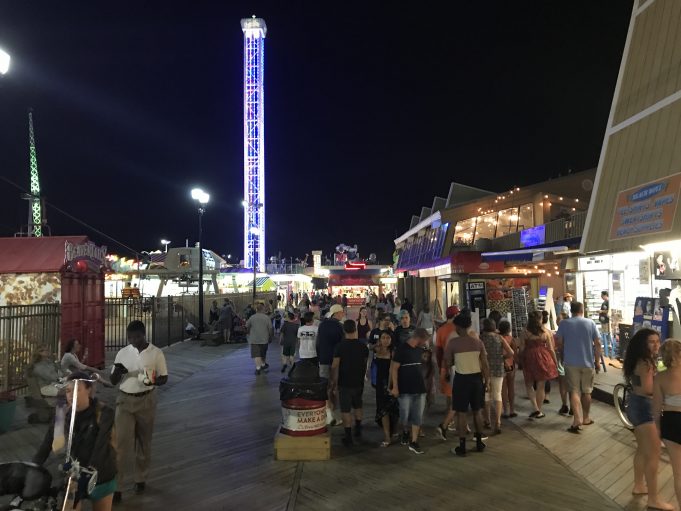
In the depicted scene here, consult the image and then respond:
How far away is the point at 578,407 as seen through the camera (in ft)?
22.5

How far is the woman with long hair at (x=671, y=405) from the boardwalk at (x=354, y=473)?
81 cm

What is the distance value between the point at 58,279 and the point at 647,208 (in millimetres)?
11568

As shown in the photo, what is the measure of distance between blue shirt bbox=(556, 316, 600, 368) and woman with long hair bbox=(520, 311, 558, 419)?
0.60m

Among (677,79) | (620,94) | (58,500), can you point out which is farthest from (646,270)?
(58,500)

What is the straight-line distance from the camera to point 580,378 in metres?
6.84

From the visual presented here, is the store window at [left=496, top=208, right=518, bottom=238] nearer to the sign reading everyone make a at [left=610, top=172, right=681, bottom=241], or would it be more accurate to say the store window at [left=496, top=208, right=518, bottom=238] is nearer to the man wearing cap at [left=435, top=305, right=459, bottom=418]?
the sign reading everyone make a at [left=610, top=172, right=681, bottom=241]

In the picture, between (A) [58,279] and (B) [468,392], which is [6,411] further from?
(B) [468,392]

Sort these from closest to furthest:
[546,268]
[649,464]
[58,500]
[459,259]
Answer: [58,500], [649,464], [459,259], [546,268]

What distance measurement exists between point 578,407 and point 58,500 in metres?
6.44

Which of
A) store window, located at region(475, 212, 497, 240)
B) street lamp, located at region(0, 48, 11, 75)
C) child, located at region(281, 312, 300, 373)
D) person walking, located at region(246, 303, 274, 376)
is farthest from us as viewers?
store window, located at region(475, 212, 497, 240)

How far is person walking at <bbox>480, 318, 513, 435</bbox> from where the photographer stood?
6898mm

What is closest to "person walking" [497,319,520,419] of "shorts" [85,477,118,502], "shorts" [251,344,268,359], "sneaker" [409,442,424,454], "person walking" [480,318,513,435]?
"person walking" [480,318,513,435]

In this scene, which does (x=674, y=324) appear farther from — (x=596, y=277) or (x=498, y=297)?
(x=498, y=297)

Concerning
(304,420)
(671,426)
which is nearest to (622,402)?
(671,426)
